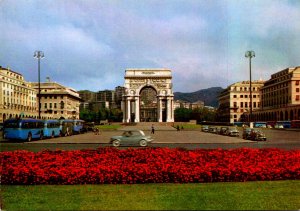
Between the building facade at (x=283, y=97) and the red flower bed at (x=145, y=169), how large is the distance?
89.9m

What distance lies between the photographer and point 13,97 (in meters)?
100

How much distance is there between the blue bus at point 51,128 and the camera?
4553 centimetres

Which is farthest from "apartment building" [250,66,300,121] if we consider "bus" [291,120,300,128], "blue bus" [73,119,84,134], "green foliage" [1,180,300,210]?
"green foliage" [1,180,300,210]

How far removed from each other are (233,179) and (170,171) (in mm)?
2008

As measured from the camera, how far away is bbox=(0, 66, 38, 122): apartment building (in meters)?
83.4

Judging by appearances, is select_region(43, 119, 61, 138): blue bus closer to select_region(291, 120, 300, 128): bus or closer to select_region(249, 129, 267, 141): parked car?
select_region(249, 129, 267, 141): parked car

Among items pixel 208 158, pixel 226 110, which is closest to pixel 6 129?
pixel 208 158

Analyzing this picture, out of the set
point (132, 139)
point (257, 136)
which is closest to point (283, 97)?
point (257, 136)

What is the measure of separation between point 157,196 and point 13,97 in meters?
97.5

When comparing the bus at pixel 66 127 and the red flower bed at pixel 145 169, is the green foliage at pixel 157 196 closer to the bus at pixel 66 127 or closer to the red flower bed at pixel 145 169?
the red flower bed at pixel 145 169

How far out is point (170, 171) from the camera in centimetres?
1174

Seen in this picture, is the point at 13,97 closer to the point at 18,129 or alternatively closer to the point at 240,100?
the point at 18,129

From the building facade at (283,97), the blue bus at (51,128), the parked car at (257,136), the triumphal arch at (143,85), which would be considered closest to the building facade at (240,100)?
the building facade at (283,97)

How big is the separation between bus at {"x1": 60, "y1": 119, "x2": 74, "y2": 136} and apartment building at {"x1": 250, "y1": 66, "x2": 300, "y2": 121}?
6175 centimetres
